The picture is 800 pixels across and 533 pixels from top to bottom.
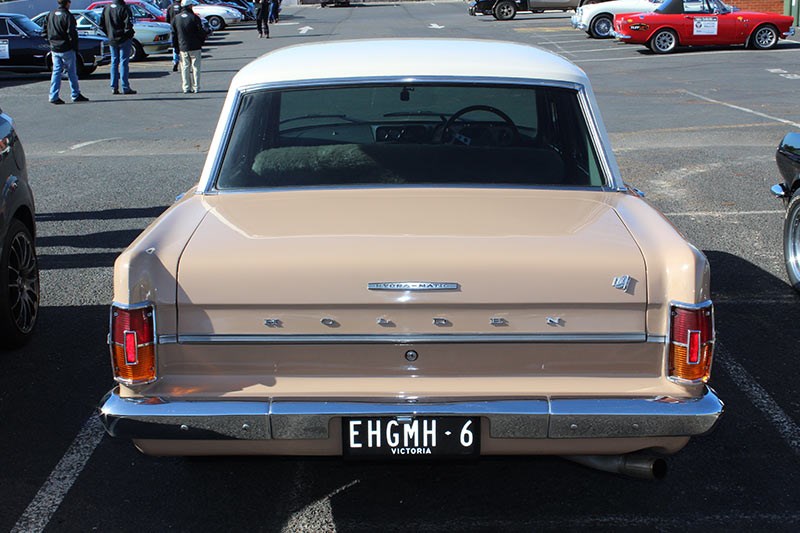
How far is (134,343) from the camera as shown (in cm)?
331

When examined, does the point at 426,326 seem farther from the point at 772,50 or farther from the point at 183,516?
the point at 772,50

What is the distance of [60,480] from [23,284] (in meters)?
2.04

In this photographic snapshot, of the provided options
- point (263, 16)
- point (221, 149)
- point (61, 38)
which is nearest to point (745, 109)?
point (61, 38)

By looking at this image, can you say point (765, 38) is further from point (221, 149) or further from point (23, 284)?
point (221, 149)

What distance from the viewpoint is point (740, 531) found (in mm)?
3699

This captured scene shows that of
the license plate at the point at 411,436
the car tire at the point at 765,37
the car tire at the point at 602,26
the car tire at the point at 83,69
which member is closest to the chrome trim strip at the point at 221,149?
the license plate at the point at 411,436

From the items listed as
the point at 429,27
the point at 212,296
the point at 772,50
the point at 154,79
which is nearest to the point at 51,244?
the point at 212,296

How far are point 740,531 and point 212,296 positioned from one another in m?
2.18

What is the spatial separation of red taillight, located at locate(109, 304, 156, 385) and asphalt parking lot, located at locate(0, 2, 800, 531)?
20.9 inches

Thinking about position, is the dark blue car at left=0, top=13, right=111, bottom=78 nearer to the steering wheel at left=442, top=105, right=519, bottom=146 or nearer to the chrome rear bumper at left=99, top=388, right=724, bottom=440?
the steering wheel at left=442, top=105, right=519, bottom=146

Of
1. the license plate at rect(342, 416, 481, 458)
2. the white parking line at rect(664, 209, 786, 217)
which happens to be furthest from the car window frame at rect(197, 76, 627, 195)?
the white parking line at rect(664, 209, 786, 217)

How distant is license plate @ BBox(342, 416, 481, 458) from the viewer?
3266 millimetres

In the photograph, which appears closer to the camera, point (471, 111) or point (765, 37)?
point (471, 111)

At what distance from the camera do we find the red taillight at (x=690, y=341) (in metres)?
3.27
